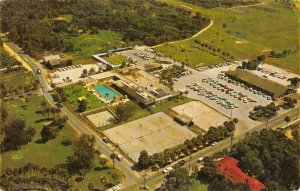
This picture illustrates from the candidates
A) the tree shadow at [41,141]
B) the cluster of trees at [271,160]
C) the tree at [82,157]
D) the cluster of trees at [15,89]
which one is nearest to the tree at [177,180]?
the cluster of trees at [271,160]

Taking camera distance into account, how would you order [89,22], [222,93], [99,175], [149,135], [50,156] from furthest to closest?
[89,22]
[222,93]
[149,135]
[50,156]
[99,175]

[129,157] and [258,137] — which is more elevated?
[258,137]

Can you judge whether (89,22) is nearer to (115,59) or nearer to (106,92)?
(115,59)

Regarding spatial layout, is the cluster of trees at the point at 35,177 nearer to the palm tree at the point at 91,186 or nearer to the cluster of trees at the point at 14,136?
the palm tree at the point at 91,186

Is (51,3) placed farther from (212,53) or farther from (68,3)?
(212,53)

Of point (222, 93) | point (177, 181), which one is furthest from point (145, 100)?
point (177, 181)

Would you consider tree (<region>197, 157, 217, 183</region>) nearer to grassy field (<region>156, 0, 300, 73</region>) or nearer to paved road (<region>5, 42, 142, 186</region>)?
paved road (<region>5, 42, 142, 186</region>)

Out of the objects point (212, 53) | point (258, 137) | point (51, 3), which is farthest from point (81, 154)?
point (51, 3)
